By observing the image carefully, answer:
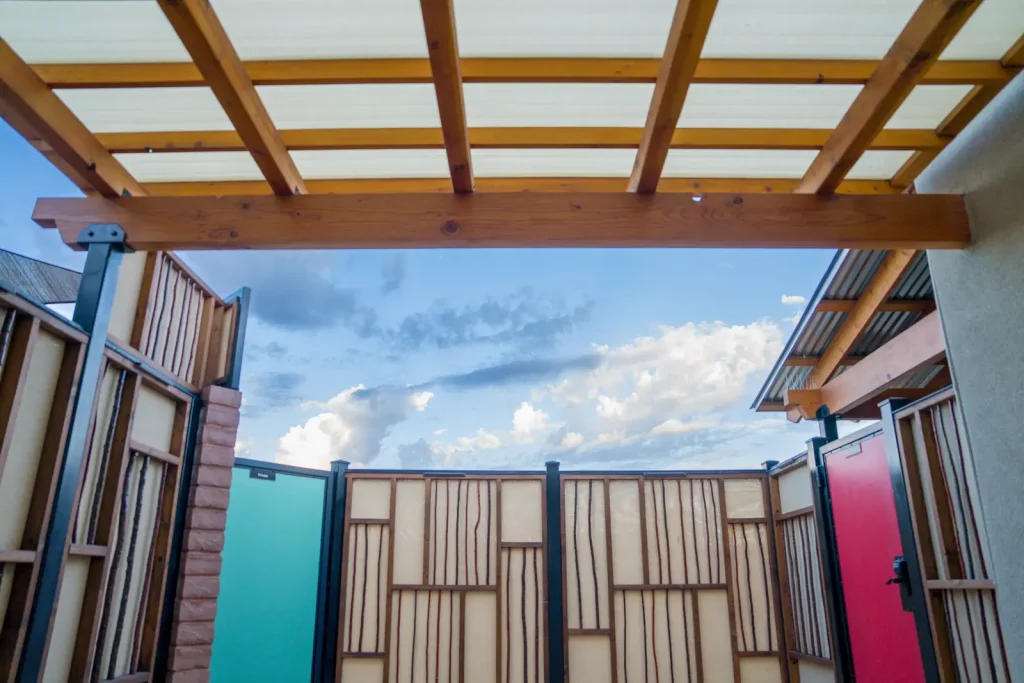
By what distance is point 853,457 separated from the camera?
192 inches

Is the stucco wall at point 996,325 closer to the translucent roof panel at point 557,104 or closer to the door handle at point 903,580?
the door handle at point 903,580

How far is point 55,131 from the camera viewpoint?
112 inches

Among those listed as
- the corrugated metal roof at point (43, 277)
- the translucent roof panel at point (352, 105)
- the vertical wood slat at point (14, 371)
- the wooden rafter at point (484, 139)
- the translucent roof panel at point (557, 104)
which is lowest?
the vertical wood slat at point (14, 371)

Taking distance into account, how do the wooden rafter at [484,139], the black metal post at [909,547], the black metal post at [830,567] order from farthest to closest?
the black metal post at [830,567] < the black metal post at [909,547] < the wooden rafter at [484,139]

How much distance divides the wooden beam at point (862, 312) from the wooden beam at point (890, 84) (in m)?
1.55

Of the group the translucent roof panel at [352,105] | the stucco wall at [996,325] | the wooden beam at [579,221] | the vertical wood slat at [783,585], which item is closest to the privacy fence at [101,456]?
the wooden beam at [579,221]

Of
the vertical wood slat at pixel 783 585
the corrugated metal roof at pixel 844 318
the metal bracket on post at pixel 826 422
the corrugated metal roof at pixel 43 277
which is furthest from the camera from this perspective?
the corrugated metal roof at pixel 43 277

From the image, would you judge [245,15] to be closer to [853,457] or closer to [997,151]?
[997,151]

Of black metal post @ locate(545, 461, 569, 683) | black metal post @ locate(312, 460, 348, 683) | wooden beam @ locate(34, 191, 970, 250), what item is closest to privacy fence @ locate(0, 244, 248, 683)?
wooden beam @ locate(34, 191, 970, 250)

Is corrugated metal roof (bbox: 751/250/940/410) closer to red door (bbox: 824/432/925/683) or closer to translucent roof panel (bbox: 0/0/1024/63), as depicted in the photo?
red door (bbox: 824/432/925/683)

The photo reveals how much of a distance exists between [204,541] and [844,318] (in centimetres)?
467

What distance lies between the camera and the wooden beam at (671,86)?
2293 mm

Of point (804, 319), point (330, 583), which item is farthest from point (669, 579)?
point (330, 583)

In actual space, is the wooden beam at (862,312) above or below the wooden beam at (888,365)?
above
